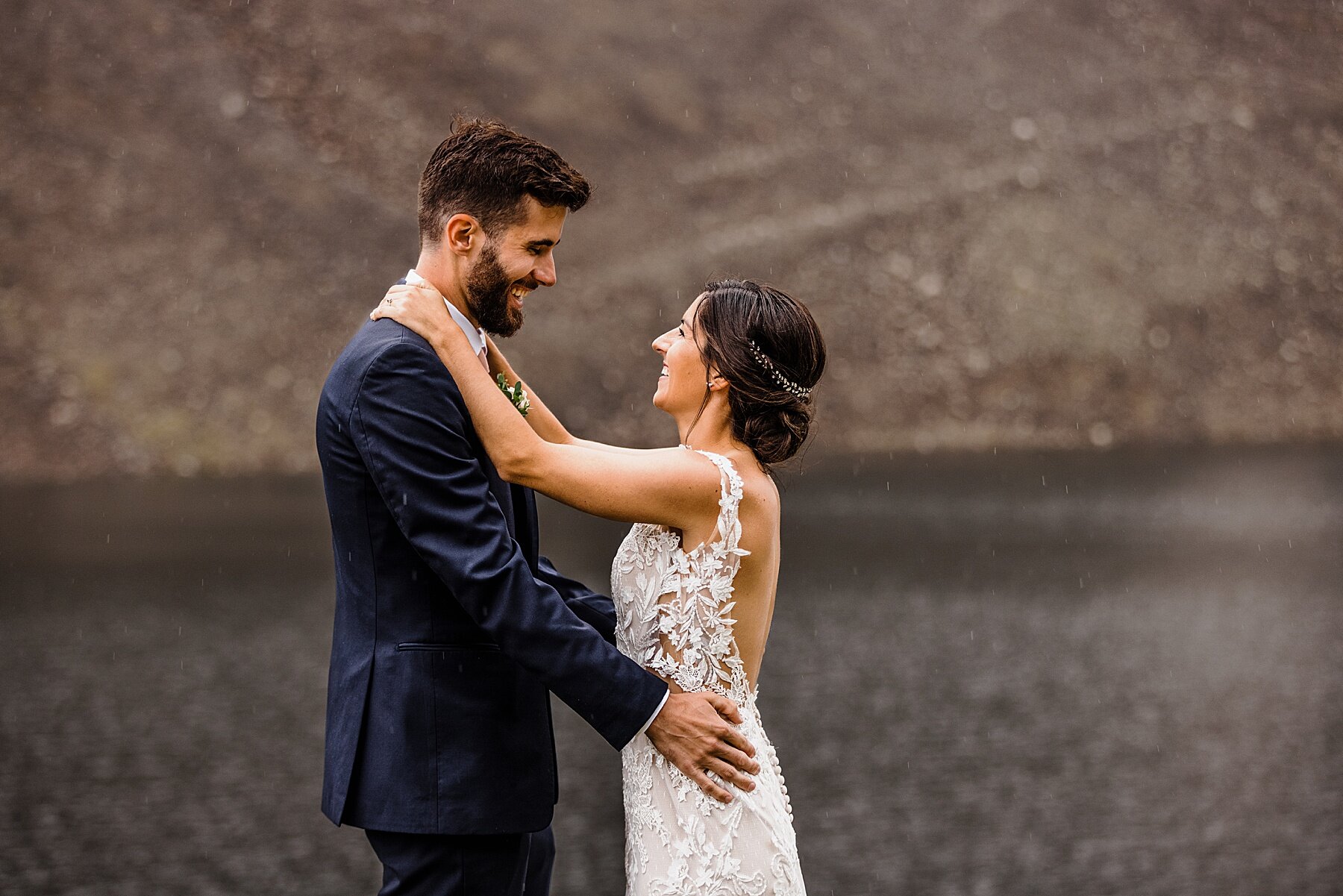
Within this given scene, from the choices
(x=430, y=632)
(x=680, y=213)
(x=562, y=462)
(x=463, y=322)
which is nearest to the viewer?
(x=430, y=632)

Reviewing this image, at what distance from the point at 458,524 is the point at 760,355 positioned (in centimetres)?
87

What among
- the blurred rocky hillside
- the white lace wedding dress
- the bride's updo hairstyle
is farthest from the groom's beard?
the blurred rocky hillside

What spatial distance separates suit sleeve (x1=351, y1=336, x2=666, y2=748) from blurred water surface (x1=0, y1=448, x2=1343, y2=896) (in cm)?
643

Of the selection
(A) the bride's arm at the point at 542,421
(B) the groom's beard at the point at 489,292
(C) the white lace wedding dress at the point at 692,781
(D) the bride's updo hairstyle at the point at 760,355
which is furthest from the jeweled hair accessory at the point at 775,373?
(A) the bride's arm at the point at 542,421

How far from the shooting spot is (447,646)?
9.15 ft

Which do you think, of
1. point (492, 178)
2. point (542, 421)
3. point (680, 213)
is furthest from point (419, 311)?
point (680, 213)

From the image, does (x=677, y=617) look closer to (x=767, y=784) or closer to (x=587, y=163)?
(x=767, y=784)

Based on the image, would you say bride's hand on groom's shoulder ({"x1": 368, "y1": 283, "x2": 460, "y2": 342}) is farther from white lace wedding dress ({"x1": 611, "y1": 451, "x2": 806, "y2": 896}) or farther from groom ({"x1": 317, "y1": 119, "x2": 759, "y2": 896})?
white lace wedding dress ({"x1": 611, "y1": 451, "x2": 806, "y2": 896})

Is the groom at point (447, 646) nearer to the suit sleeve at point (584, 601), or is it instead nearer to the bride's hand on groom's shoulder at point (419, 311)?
the bride's hand on groom's shoulder at point (419, 311)

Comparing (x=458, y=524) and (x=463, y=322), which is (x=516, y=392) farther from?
(x=458, y=524)

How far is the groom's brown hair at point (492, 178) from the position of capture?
9.73 ft

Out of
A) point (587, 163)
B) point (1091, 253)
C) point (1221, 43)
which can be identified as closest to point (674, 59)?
point (587, 163)

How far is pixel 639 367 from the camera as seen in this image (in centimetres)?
4438

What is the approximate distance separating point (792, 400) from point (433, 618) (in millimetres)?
1012
